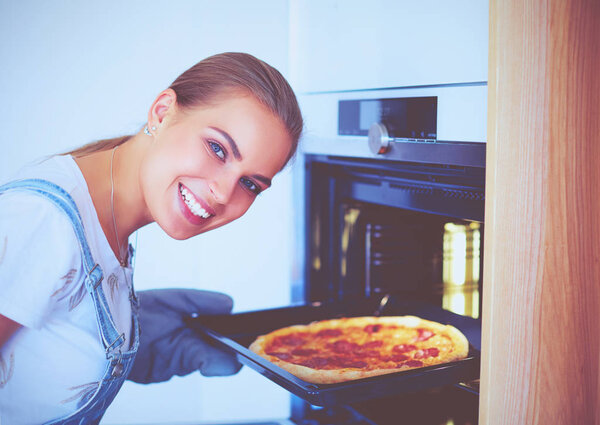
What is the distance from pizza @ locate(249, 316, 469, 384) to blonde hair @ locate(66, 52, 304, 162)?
425 mm

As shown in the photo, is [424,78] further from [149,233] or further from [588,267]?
[149,233]

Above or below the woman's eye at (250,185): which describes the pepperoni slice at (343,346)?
below

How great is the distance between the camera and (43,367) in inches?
43.9

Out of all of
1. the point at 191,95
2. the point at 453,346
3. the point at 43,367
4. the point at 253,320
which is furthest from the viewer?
the point at 253,320

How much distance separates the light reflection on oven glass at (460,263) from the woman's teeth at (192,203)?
70 cm

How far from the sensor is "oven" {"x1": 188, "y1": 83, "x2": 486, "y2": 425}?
1.17 metres

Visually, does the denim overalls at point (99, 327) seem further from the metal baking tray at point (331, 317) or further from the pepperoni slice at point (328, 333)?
the pepperoni slice at point (328, 333)

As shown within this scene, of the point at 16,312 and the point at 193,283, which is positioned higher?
the point at 16,312

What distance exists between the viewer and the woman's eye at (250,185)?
1.21 meters

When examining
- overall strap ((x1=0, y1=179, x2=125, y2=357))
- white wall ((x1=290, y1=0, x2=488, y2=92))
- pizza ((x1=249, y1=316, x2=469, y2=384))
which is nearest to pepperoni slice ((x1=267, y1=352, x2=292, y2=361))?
pizza ((x1=249, y1=316, x2=469, y2=384))

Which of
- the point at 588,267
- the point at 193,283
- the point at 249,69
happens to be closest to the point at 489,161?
the point at 588,267

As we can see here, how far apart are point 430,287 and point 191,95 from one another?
2.61 ft

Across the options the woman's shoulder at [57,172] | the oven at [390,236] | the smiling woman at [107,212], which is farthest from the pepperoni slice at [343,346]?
the woman's shoulder at [57,172]

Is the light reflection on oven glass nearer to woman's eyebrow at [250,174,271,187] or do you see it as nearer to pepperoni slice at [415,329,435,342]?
pepperoni slice at [415,329,435,342]
